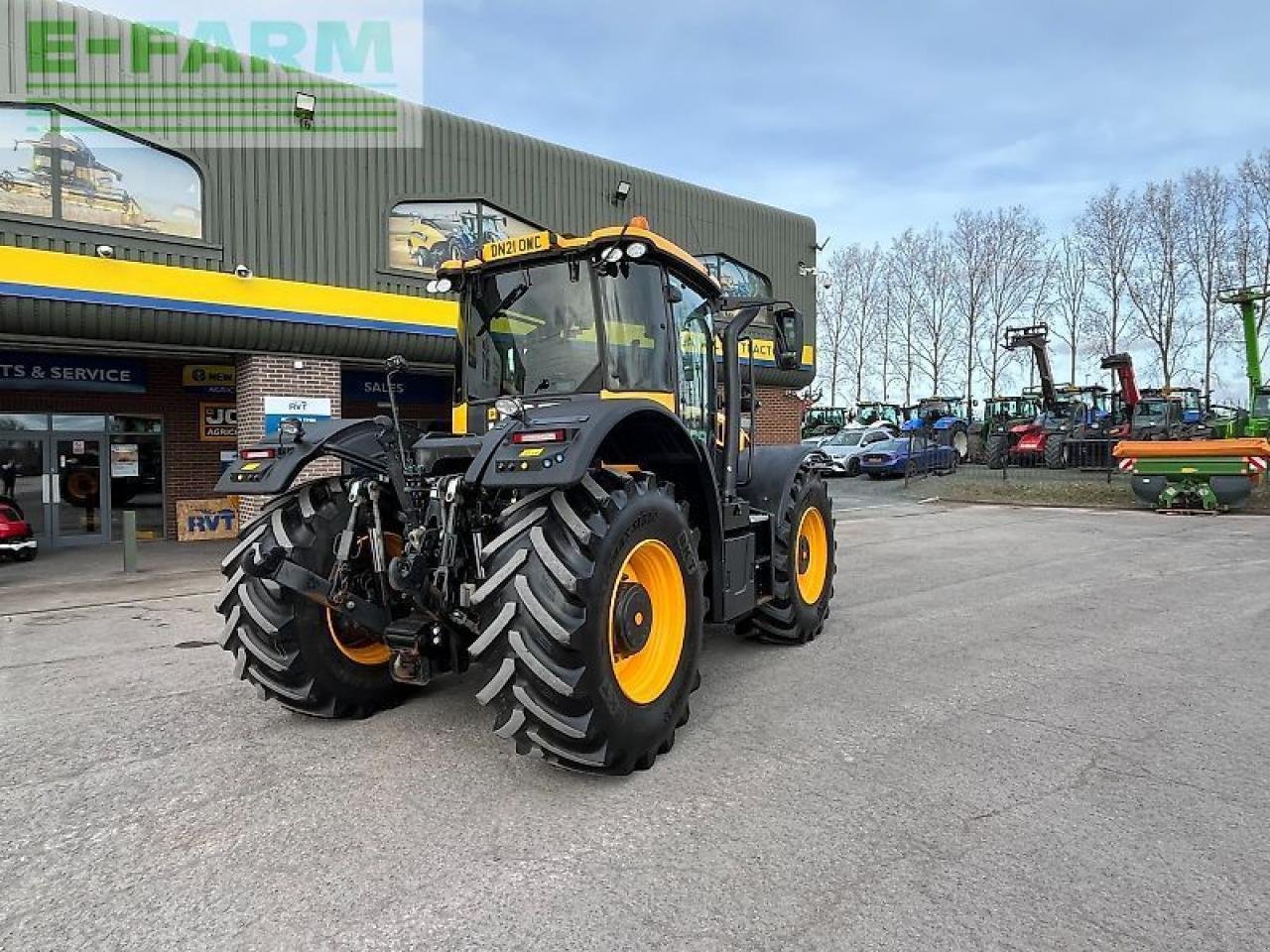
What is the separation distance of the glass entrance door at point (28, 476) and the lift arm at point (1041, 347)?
23781mm

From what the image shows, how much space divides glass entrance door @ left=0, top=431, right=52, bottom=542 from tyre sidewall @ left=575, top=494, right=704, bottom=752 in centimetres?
1336

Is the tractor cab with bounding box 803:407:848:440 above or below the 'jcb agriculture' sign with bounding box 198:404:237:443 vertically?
above

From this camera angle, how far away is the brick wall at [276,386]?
11305mm

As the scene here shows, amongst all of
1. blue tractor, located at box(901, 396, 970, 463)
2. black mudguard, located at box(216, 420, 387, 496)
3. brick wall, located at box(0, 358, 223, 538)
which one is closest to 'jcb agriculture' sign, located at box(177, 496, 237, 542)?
brick wall, located at box(0, 358, 223, 538)

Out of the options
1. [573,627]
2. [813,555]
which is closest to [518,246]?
[573,627]

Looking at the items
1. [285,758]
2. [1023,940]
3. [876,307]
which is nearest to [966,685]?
[1023,940]

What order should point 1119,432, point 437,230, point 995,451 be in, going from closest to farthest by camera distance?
point 437,230
point 1119,432
point 995,451

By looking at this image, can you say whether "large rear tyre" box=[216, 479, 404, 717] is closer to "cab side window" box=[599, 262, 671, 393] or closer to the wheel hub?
the wheel hub

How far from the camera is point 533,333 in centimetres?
453

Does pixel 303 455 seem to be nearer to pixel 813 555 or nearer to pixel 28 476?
pixel 813 555

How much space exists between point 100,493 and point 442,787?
13.5m

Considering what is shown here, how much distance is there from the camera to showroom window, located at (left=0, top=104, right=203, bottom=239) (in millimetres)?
9453

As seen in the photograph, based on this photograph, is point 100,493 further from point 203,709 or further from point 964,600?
point 964,600

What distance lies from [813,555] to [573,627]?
3.57 meters
